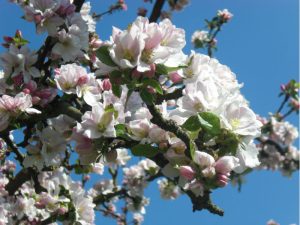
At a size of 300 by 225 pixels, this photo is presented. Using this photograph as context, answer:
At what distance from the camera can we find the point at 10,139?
2.66m

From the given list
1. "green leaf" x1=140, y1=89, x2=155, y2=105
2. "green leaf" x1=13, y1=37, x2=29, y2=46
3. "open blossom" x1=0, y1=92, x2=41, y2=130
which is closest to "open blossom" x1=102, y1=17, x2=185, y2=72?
"green leaf" x1=140, y1=89, x2=155, y2=105

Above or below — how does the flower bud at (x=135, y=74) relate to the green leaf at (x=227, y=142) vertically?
above

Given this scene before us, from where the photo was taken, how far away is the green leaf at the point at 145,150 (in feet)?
6.03

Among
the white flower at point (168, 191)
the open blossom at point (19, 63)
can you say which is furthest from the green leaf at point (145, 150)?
the white flower at point (168, 191)

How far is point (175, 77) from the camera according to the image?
2.04 meters

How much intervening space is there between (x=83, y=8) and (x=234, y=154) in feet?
6.19

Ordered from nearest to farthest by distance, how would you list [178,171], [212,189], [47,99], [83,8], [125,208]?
[212,189]
[178,171]
[47,99]
[83,8]
[125,208]

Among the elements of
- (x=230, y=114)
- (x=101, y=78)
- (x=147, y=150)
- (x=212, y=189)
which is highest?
(x=101, y=78)

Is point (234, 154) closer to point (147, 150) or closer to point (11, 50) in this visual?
point (147, 150)

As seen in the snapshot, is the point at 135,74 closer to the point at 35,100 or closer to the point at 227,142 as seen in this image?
the point at 227,142

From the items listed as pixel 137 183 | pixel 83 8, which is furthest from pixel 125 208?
pixel 83 8

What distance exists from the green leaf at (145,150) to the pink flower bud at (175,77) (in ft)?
1.23

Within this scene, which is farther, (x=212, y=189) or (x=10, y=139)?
(x=10, y=139)

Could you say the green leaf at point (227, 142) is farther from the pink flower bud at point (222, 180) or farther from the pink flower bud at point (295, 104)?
the pink flower bud at point (295, 104)
